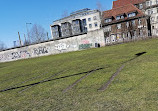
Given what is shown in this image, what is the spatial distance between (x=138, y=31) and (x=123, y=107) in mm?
39759

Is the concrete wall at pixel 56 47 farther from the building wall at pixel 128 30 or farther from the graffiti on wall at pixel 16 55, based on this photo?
the building wall at pixel 128 30

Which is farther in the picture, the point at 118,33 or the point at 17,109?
the point at 118,33

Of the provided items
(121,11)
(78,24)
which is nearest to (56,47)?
(121,11)

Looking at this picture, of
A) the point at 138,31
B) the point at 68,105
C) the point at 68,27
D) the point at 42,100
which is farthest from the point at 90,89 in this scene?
the point at 68,27

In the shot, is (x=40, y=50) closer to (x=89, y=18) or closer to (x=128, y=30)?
(x=128, y=30)

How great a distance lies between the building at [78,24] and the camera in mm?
65925

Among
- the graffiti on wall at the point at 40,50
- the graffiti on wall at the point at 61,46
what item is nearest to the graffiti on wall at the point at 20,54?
the graffiti on wall at the point at 40,50

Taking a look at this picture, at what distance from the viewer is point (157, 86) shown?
15.5 feet

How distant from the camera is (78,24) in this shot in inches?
2685

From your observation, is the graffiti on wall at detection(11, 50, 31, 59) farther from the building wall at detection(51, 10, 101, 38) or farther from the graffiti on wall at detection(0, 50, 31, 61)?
the building wall at detection(51, 10, 101, 38)

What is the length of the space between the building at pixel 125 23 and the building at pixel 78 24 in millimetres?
20958

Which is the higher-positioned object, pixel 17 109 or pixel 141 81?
pixel 141 81

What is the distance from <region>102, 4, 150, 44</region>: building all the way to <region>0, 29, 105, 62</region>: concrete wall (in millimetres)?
9956

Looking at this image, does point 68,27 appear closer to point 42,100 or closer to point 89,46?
point 89,46
